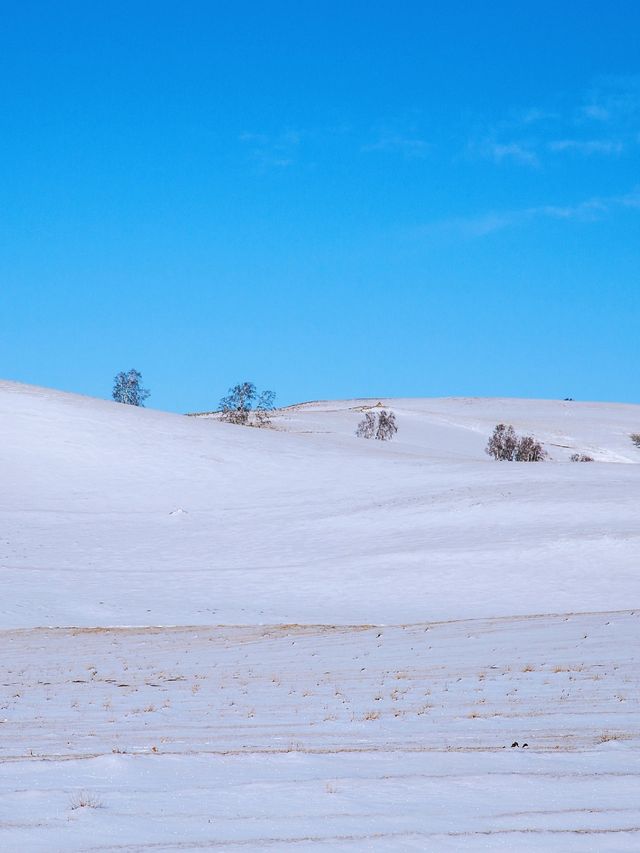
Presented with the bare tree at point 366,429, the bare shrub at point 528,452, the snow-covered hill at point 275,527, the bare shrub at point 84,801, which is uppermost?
the bare tree at point 366,429

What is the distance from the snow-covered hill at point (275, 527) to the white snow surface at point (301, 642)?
0.34 feet

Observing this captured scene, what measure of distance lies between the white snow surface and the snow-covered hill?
4.1 inches

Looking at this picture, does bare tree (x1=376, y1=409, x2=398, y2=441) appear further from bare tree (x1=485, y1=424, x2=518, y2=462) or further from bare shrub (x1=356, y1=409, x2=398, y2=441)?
bare tree (x1=485, y1=424, x2=518, y2=462)

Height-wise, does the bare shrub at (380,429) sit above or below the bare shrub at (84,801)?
above


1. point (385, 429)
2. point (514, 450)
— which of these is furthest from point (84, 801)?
point (385, 429)

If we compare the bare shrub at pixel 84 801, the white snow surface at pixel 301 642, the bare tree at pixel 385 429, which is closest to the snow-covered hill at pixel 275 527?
the white snow surface at pixel 301 642

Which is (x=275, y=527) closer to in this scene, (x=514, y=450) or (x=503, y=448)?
(x=503, y=448)

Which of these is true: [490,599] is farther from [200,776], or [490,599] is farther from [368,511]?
[200,776]

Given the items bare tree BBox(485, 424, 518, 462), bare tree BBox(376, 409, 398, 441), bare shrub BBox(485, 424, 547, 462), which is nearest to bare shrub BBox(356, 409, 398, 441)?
bare tree BBox(376, 409, 398, 441)

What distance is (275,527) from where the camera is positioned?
27328mm

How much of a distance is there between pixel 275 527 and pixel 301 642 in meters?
11.4

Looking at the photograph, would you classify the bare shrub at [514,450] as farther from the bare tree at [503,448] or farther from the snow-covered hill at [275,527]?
the snow-covered hill at [275,527]

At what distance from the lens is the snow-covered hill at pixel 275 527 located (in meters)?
20.8

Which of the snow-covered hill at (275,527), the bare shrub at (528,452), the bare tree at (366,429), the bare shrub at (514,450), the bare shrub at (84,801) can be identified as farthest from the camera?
the bare tree at (366,429)
